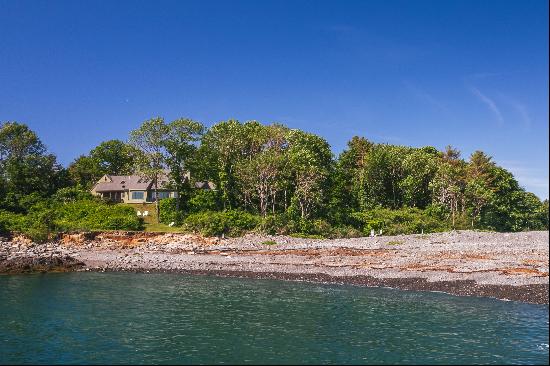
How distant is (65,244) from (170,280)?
1065 inches

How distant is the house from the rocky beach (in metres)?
26.9

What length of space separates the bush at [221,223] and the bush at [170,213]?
12.4 feet

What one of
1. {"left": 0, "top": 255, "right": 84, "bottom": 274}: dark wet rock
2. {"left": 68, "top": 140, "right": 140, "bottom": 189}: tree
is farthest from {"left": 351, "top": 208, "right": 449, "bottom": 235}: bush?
{"left": 68, "top": 140, "right": 140, "bottom": 189}: tree

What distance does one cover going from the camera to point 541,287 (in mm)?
35938

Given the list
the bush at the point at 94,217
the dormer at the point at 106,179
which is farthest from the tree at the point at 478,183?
the dormer at the point at 106,179

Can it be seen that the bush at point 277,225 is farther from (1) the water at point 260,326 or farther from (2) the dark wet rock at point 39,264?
(1) the water at point 260,326

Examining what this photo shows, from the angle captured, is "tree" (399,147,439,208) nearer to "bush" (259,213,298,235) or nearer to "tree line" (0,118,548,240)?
"tree line" (0,118,548,240)

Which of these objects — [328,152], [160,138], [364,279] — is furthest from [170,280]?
[328,152]

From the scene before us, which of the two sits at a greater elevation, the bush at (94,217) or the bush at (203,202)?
the bush at (203,202)

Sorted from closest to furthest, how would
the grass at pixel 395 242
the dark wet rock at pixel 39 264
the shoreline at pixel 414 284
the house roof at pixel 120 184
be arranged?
the shoreline at pixel 414 284
the dark wet rock at pixel 39 264
the grass at pixel 395 242
the house roof at pixel 120 184

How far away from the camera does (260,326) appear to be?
1096 inches

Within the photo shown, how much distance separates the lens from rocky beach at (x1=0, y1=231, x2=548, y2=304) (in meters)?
40.8

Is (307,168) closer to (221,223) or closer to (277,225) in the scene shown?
(277,225)

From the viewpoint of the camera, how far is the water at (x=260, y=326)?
22406 mm
